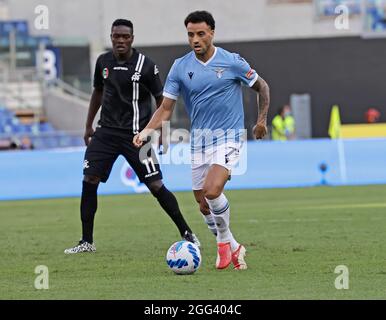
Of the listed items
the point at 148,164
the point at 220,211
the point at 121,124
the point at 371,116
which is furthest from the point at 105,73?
the point at 371,116

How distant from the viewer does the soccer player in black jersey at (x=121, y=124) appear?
1271 centimetres

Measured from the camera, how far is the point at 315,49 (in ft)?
141

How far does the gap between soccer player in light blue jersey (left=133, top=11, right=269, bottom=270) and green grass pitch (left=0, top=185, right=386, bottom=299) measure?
1.68ft

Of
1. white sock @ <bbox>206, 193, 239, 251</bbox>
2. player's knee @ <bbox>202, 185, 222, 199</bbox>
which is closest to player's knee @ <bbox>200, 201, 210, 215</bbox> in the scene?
white sock @ <bbox>206, 193, 239, 251</bbox>

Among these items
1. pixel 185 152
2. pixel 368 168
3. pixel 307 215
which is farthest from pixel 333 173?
pixel 307 215

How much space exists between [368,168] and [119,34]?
13816 mm

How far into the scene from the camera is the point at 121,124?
12.8 metres

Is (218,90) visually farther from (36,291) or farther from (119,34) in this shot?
(36,291)

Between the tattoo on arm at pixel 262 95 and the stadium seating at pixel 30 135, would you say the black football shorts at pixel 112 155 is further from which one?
the stadium seating at pixel 30 135

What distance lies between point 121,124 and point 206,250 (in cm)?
174

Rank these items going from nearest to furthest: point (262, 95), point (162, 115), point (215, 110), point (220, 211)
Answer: point (220, 211) → point (215, 110) → point (262, 95) → point (162, 115)

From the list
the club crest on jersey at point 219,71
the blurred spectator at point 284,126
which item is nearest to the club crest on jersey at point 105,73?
the club crest on jersey at point 219,71

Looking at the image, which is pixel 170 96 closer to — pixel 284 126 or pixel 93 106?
pixel 93 106

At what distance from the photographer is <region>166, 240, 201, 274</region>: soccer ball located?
1031 centimetres
